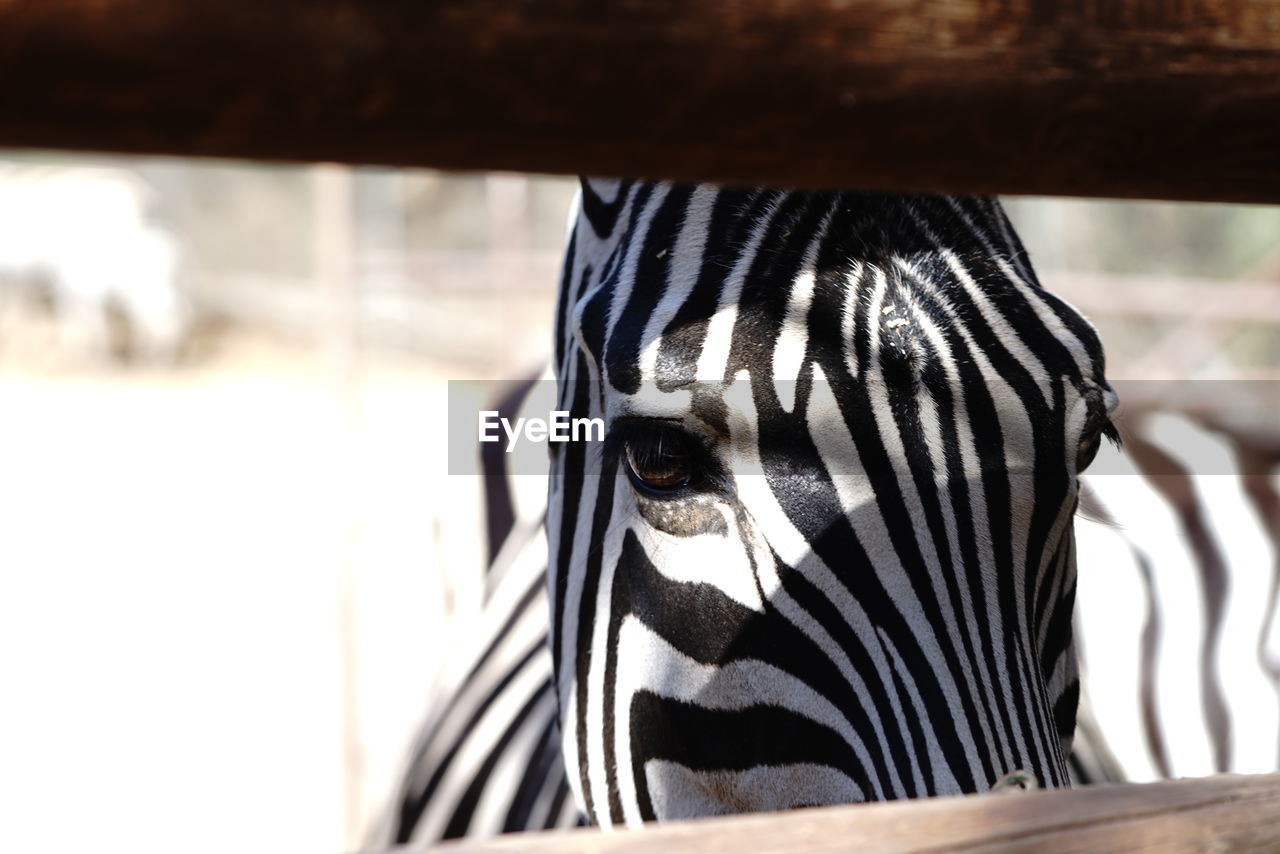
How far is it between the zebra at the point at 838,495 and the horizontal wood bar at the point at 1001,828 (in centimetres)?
32

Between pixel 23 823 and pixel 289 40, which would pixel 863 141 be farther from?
pixel 23 823

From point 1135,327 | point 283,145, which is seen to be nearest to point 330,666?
point 283,145

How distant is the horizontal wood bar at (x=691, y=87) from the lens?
540mm

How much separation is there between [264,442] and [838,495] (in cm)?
1109

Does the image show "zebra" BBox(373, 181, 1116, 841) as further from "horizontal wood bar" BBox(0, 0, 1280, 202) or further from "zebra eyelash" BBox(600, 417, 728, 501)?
"horizontal wood bar" BBox(0, 0, 1280, 202)

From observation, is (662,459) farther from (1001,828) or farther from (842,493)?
(1001,828)

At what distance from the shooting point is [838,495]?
45.3 inches

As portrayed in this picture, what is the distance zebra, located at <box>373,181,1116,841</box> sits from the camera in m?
1.12

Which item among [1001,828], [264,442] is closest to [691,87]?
[1001,828]

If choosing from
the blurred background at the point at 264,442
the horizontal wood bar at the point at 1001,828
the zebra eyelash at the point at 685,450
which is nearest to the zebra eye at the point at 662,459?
the zebra eyelash at the point at 685,450

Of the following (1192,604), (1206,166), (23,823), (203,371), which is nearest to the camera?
(1206,166)

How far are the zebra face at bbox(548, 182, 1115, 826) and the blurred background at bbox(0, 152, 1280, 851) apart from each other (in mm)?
208

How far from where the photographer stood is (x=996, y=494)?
3.85ft

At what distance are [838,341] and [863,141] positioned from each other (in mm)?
533
